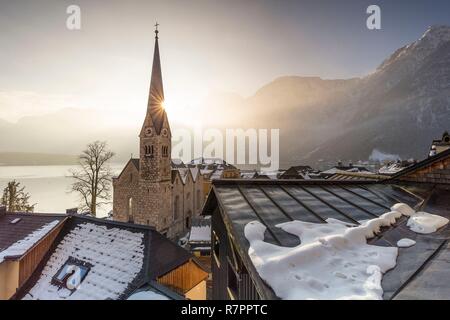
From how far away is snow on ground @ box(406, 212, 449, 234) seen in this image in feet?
12.8

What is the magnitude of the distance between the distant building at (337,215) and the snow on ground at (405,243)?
7 cm

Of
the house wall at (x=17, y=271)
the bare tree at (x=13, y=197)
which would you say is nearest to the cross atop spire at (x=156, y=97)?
the bare tree at (x=13, y=197)

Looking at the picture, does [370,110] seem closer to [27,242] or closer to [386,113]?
[386,113]

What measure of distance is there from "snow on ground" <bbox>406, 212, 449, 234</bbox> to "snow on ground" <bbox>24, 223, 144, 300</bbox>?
9408mm

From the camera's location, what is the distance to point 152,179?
27.6 metres

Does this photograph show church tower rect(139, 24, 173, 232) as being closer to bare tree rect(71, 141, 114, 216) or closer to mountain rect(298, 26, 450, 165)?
bare tree rect(71, 141, 114, 216)

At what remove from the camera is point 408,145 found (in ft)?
304

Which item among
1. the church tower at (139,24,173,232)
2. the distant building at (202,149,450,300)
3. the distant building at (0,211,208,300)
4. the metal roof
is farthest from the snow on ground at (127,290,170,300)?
the church tower at (139,24,173,232)

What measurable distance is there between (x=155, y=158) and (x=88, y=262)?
1771 centimetres

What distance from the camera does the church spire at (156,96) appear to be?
92.3ft

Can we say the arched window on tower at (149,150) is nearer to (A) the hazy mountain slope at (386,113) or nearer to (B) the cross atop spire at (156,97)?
(B) the cross atop spire at (156,97)

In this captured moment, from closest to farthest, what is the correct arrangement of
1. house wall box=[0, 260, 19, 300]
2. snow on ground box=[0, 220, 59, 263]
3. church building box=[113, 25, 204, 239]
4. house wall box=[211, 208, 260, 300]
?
house wall box=[211, 208, 260, 300], house wall box=[0, 260, 19, 300], snow on ground box=[0, 220, 59, 263], church building box=[113, 25, 204, 239]
